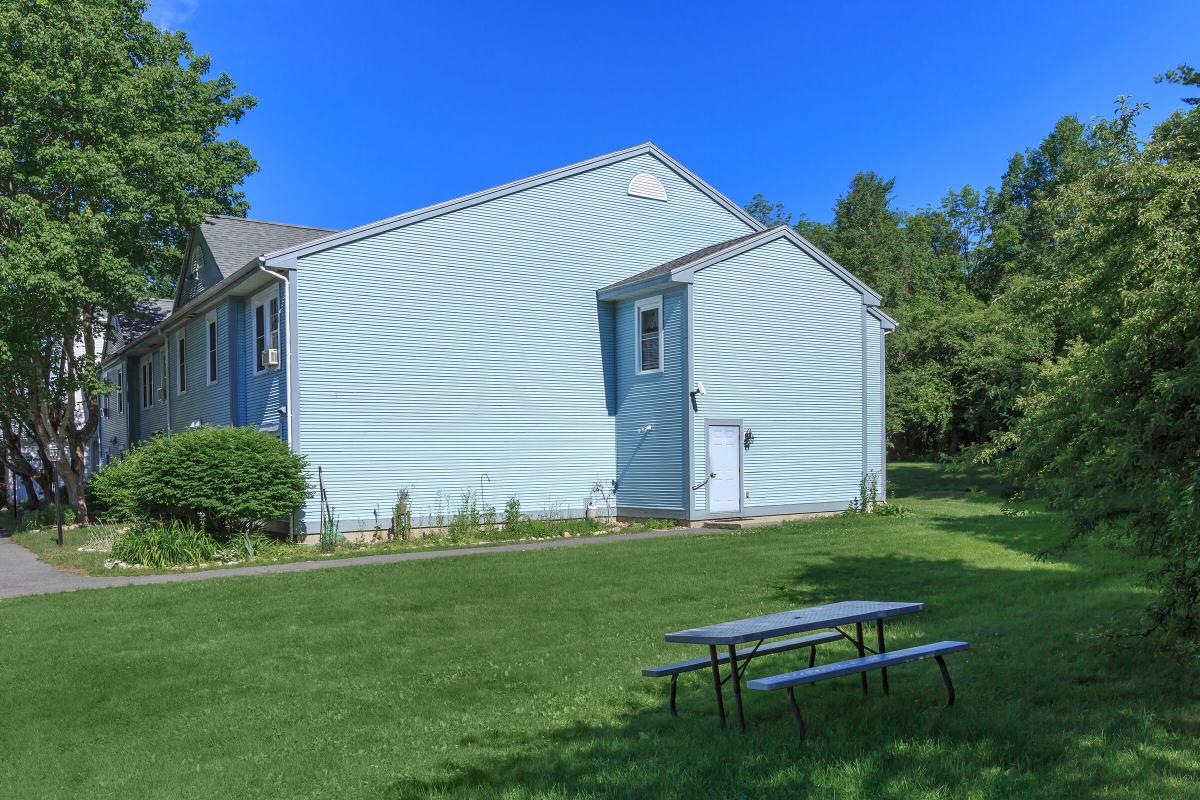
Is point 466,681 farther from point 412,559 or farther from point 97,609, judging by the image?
point 412,559

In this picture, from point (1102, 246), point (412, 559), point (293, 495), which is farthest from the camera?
point (293, 495)

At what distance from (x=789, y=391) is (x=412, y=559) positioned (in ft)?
31.5

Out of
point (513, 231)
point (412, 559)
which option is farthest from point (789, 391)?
point (412, 559)

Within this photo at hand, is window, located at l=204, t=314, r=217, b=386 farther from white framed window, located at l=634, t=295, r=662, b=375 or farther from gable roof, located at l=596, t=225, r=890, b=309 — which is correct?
white framed window, located at l=634, t=295, r=662, b=375

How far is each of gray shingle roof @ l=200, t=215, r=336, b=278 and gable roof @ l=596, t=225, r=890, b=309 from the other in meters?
8.29

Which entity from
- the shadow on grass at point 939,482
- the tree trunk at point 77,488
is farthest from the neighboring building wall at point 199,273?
the shadow on grass at point 939,482

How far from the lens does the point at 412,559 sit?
1434 cm

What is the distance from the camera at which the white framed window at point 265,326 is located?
17.9 meters

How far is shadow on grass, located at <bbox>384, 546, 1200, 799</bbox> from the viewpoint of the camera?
4355 mm

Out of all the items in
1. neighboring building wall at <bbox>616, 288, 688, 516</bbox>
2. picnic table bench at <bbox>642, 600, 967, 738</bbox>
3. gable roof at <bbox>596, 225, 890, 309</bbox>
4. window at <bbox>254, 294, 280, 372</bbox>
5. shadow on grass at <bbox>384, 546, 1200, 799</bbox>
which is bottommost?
shadow on grass at <bbox>384, 546, 1200, 799</bbox>

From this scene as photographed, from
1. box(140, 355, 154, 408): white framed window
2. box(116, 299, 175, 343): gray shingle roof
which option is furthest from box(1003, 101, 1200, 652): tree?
box(140, 355, 154, 408): white framed window

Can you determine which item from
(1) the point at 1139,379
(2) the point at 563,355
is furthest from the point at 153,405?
(1) the point at 1139,379

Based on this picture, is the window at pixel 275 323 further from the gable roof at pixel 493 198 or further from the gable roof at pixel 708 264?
the gable roof at pixel 708 264

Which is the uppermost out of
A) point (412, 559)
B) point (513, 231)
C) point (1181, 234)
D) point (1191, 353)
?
point (513, 231)
